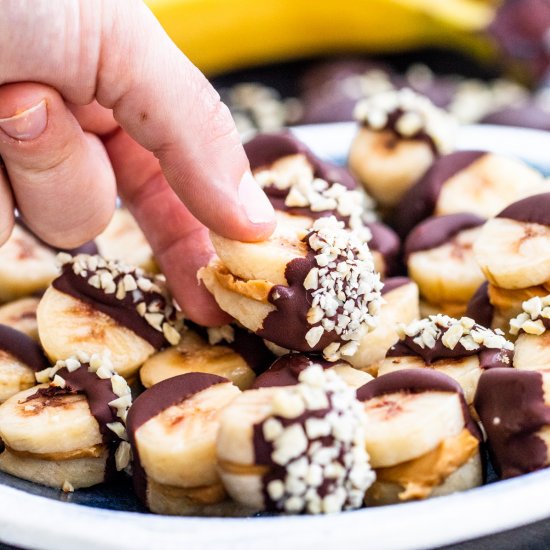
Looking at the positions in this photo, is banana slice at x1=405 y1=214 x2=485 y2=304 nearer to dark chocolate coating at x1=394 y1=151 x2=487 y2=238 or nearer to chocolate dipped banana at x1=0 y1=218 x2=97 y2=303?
dark chocolate coating at x1=394 y1=151 x2=487 y2=238

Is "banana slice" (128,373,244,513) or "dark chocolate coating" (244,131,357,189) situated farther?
"dark chocolate coating" (244,131,357,189)

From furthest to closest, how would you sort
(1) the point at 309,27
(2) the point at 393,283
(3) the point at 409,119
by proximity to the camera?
(1) the point at 309,27 → (3) the point at 409,119 → (2) the point at 393,283

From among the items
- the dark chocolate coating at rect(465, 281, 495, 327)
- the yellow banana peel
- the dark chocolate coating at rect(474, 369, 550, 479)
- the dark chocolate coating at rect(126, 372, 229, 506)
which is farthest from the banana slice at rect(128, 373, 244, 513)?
the yellow banana peel

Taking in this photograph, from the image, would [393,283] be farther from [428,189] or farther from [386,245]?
[428,189]

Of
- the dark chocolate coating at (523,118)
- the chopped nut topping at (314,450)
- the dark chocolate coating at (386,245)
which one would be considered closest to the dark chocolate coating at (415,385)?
the chopped nut topping at (314,450)

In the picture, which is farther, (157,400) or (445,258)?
(445,258)

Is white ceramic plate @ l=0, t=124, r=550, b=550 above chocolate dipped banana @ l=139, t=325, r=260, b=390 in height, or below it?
above

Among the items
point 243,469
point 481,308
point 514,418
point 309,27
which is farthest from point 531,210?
point 309,27
